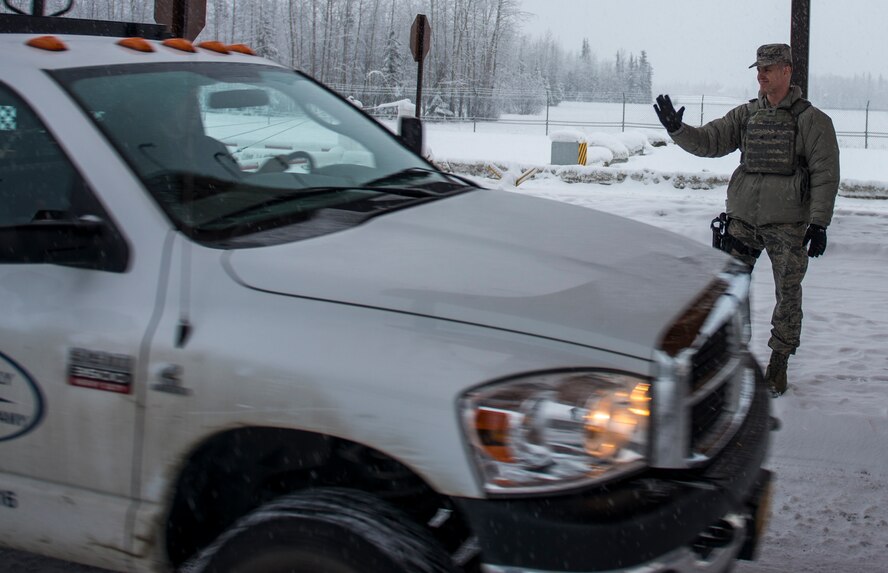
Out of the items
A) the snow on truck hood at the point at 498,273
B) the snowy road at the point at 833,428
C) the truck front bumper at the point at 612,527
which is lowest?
the snowy road at the point at 833,428

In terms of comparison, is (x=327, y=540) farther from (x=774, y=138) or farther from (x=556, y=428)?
(x=774, y=138)

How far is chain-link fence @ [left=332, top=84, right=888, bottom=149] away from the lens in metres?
36.4

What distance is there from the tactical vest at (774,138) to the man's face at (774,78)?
0.33 ft

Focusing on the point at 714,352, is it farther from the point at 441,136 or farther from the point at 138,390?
the point at 441,136

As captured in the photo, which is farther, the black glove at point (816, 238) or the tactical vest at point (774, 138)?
the tactical vest at point (774, 138)

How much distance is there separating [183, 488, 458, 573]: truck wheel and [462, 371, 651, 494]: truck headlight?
0.23 meters

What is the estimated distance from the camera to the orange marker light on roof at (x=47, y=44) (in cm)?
286

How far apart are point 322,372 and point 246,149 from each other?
1.23 m

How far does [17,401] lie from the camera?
246 centimetres

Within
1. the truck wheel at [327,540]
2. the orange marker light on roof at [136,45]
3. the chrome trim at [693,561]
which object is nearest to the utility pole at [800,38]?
the orange marker light on roof at [136,45]

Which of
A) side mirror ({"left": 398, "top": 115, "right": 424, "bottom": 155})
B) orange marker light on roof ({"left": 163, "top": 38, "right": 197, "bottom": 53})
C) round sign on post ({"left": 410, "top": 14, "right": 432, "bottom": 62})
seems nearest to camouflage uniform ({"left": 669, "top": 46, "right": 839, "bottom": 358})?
side mirror ({"left": 398, "top": 115, "right": 424, "bottom": 155})

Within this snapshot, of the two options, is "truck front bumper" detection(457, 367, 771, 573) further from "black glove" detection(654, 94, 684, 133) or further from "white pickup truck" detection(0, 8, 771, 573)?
"black glove" detection(654, 94, 684, 133)

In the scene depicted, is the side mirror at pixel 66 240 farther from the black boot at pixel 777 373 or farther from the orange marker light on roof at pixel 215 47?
the black boot at pixel 777 373

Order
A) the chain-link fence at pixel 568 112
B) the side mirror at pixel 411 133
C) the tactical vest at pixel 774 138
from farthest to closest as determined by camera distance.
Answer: the chain-link fence at pixel 568 112
the tactical vest at pixel 774 138
the side mirror at pixel 411 133
